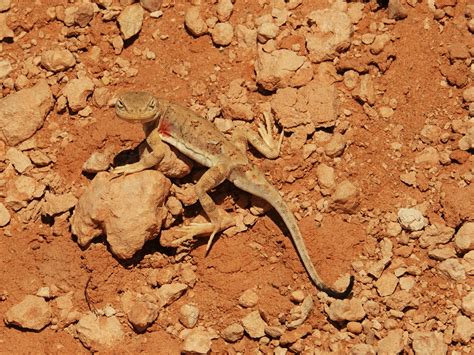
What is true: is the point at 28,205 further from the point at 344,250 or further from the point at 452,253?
the point at 452,253

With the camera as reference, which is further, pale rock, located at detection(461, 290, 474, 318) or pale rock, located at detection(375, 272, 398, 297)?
pale rock, located at detection(375, 272, 398, 297)

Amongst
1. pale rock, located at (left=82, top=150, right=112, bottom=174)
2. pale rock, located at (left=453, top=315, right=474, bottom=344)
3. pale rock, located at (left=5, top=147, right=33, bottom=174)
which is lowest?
pale rock, located at (left=453, top=315, right=474, bottom=344)

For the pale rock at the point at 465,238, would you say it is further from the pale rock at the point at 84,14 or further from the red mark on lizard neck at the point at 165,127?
the pale rock at the point at 84,14

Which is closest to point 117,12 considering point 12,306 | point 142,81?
point 142,81

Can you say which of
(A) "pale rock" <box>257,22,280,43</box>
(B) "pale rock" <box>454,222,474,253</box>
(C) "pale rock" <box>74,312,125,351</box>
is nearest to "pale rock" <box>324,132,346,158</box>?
(A) "pale rock" <box>257,22,280,43</box>

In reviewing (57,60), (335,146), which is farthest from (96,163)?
(335,146)

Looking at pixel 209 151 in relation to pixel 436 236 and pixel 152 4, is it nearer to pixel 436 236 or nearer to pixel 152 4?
pixel 152 4

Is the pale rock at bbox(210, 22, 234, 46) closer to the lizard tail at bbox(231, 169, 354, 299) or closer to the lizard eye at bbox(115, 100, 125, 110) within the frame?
the lizard eye at bbox(115, 100, 125, 110)

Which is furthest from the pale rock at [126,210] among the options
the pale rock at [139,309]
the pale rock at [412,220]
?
the pale rock at [412,220]
